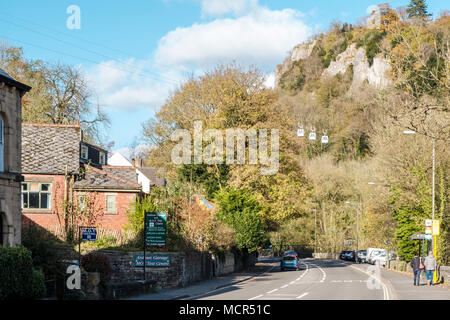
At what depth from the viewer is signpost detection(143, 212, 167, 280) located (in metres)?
26.7

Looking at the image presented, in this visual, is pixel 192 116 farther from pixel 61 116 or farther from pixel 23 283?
pixel 23 283

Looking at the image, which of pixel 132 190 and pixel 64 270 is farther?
pixel 132 190

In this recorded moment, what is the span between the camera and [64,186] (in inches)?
1439

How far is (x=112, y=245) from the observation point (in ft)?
101

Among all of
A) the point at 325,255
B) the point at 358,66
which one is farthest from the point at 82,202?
the point at 358,66

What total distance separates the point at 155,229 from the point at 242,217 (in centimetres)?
1701

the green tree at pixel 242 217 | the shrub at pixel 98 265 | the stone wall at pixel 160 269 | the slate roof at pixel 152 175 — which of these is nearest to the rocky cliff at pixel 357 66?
the slate roof at pixel 152 175

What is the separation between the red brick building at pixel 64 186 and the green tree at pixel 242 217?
745 cm

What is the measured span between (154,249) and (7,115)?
11064 millimetres

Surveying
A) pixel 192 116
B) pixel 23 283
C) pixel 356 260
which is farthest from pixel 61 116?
pixel 23 283

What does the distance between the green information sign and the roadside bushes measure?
7799mm

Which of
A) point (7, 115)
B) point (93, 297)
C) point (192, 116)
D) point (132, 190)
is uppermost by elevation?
point (192, 116)

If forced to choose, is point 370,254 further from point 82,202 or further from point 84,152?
point 82,202
